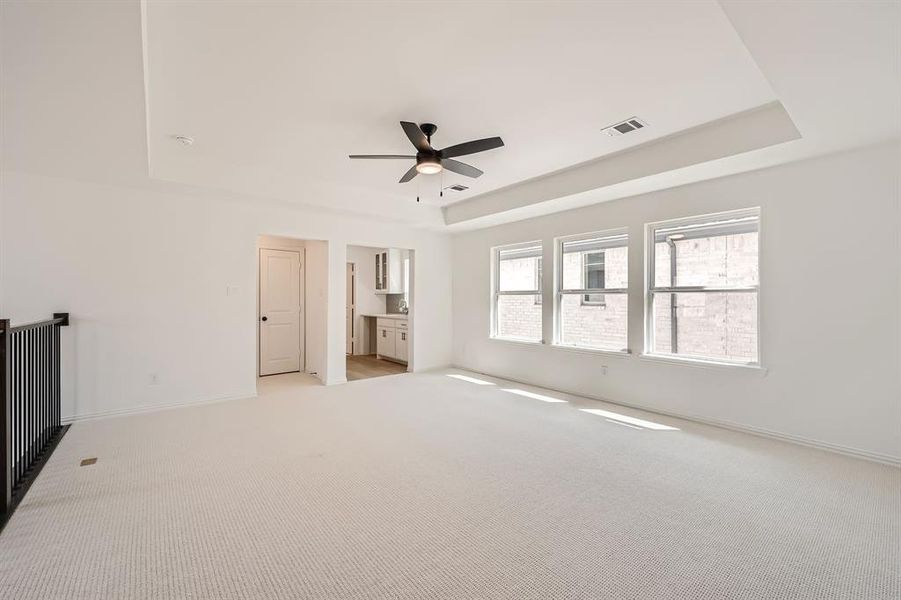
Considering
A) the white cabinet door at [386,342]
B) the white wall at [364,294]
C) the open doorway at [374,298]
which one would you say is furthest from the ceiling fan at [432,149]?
the white wall at [364,294]

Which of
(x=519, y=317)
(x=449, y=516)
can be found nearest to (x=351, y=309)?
(x=519, y=317)

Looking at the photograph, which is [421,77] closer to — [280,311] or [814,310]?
[814,310]

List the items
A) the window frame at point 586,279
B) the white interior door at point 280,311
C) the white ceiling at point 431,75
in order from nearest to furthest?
the white ceiling at point 431,75 < the window frame at point 586,279 < the white interior door at point 280,311

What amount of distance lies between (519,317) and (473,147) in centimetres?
346

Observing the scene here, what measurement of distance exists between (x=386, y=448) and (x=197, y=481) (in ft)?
4.42

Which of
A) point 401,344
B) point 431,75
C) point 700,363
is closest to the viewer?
point 431,75

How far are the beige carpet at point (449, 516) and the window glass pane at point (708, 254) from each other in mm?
1550

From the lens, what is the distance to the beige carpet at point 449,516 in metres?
1.77

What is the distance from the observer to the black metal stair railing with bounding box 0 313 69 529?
90.0 inches

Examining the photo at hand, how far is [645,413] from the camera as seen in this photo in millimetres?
4414

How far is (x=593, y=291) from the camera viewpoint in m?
5.17

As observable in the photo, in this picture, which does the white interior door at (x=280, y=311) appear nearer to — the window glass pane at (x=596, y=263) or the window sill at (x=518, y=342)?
the window sill at (x=518, y=342)

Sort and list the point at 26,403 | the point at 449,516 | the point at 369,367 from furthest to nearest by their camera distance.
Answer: the point at 369,367 < the point at 26,403 < the point at 449,516

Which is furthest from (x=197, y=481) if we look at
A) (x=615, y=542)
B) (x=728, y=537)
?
(x=728, y=537)
